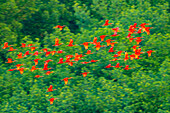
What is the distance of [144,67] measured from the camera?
11820 millimetres

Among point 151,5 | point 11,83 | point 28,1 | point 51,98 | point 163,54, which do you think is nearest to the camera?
point 51,98

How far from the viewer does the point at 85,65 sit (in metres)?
11.8

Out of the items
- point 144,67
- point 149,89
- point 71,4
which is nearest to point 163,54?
point 144,67

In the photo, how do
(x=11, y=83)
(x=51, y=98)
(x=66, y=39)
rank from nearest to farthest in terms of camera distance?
1. (x=51, y=98)
2. (x=11, y=83)
3. (x=66, y=39)

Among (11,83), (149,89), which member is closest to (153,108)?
(149,89)

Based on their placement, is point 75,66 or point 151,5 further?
point 151,5

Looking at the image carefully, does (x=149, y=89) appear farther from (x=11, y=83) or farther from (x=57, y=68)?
(x=11, y=83)

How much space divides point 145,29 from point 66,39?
8.22ft

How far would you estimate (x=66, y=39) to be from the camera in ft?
42.1

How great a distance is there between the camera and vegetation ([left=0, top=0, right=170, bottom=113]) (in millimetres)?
10266

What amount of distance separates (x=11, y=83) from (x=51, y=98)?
1.58 m

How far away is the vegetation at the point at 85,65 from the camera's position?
33.7ft

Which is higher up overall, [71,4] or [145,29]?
[145,29]

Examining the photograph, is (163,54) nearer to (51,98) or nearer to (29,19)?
(51,98)
